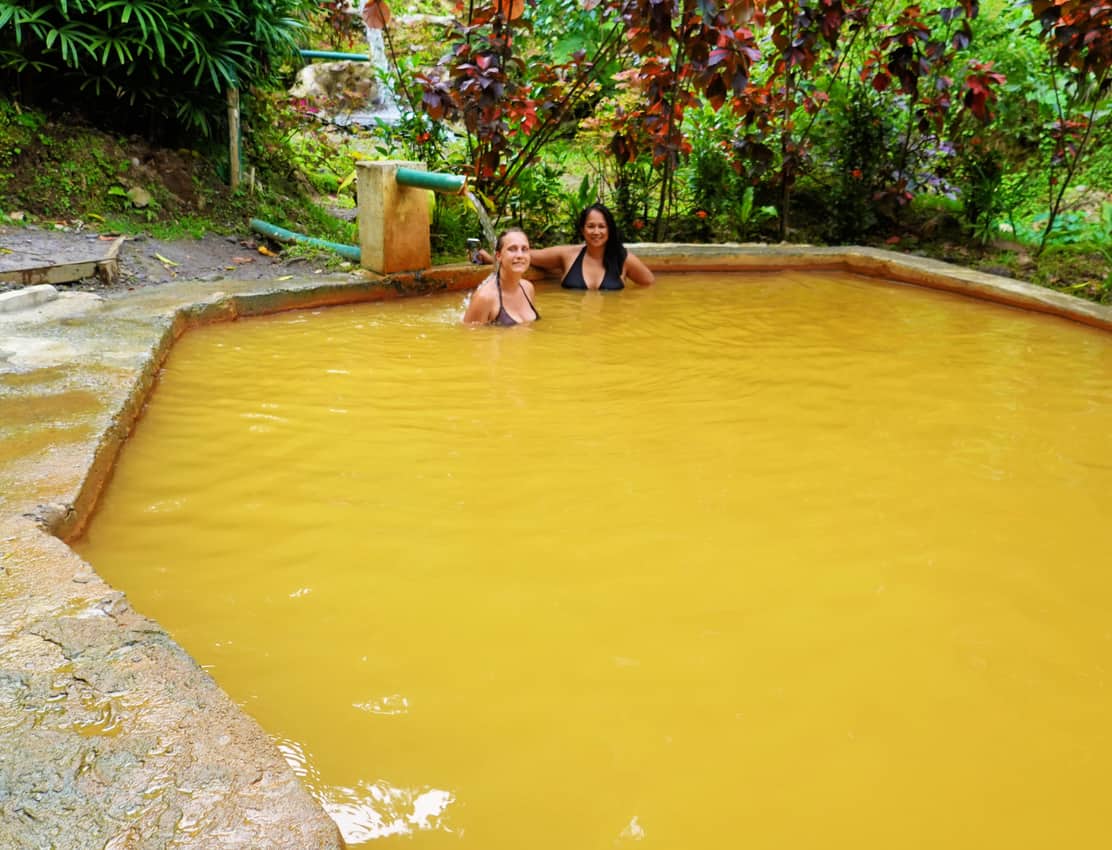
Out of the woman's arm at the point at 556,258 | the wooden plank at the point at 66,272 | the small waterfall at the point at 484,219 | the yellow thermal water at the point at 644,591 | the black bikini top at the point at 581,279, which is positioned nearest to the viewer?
the yellow thermal water at the point at 644,591

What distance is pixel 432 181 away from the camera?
5141 millimetres

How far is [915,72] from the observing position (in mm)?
6910

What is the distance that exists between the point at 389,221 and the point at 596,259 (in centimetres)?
163

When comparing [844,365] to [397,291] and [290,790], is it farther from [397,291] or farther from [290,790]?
[290,790]

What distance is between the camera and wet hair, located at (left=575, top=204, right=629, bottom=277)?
6.23 m

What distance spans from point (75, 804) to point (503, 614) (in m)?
1.04

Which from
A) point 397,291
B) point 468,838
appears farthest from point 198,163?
point 468,838

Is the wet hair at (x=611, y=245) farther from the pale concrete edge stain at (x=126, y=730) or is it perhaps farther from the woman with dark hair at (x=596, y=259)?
the pale concrete edge stain at (x=126, y=730)

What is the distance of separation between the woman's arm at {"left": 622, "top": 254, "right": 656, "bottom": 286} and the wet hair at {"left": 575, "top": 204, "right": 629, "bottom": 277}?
78 mm

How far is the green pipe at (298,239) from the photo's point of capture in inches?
233

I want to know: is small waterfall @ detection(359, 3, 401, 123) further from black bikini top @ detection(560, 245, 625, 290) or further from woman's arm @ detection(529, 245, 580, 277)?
black bikini top @ detection(560, 245, 625, 290)

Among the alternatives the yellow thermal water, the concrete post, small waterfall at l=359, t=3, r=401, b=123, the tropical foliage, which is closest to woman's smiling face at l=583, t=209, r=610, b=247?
the concrete post

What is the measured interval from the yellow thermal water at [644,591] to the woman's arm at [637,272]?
8.01 ft

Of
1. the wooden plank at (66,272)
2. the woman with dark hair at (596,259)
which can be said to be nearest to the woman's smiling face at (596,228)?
the woman with dark hair at (596,259)
